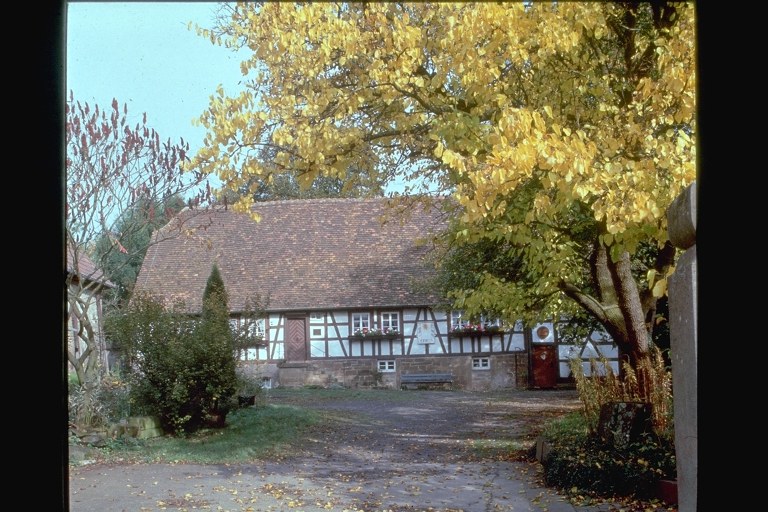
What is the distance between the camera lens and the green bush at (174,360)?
450 inches

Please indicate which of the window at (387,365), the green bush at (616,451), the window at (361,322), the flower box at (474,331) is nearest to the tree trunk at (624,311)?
the green bush at (616,451)

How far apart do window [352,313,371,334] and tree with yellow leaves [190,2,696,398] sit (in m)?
15.5

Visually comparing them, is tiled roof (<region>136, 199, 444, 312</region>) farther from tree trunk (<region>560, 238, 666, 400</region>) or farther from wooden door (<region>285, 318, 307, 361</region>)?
tree trunk (<region>560, 238, 666, 400</region>)

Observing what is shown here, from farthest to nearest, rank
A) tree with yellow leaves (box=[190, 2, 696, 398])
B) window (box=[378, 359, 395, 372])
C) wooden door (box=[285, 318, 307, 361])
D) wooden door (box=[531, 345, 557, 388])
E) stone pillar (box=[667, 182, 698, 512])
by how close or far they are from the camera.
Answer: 1. wooden door (box=[285, 318, 307, 361])
2. window (box=[378, 359, 395, 372])
3. wooden door (box=[531, 345, 557, 388])
4. tree with yellow leaves (box=[190, 2, 696, 398])
5. stone pillar (box=[667, 182, 698, 512])

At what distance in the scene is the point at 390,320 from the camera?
23.9 metres

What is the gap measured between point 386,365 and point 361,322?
5.24 feet

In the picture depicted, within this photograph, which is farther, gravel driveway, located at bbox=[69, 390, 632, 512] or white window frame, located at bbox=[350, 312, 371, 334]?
white window frame, located at bbox=[350, 312, 371, 334]

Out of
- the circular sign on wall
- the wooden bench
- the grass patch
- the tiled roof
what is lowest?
the wooden bench

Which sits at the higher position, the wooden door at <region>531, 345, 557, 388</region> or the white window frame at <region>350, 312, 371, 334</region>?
the white window frame at <region>350, 312, 371, 334</region>

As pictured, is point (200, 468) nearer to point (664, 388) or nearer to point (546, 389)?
point (664, 388)

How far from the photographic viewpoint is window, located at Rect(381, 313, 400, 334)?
78.3ft

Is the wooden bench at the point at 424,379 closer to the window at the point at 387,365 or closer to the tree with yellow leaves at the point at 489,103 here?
the window at the point at 387,365

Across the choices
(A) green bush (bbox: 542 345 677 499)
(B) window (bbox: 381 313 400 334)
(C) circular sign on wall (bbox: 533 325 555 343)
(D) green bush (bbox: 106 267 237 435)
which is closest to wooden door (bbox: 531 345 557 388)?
(C) circular sign on wall (bbox: 533 325 555 343)

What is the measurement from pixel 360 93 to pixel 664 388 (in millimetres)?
4770
